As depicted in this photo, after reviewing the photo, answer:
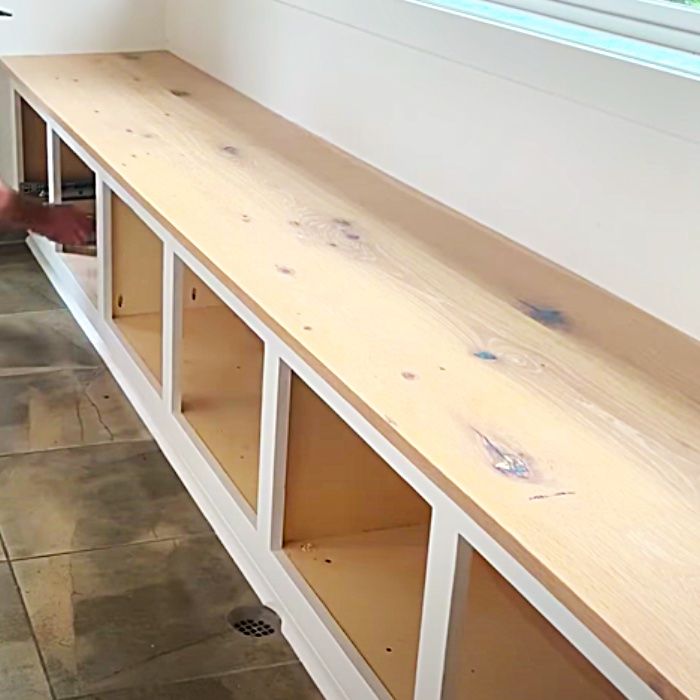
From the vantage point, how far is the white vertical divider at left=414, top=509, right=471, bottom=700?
4.29ft

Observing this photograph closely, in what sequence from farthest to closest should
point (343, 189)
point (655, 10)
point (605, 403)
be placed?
point (343, 189) < point (655, 10) < point (605, 403)

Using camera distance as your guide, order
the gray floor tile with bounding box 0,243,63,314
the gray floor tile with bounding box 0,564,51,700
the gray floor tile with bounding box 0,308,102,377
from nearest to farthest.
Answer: the gray floor tile with bounding box 0,564,51,700 < the gray floor tile with bounding box 0,308,102,377 < the gray floor tile with bounding box 0,243,63,314

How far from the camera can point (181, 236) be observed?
2033mm

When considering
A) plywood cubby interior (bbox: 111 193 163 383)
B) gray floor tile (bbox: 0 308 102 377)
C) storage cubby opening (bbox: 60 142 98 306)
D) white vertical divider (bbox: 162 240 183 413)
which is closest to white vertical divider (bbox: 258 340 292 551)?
white vertical divider (bbox: 162 240 183 413)

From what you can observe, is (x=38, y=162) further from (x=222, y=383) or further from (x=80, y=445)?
(x=222, y=383)

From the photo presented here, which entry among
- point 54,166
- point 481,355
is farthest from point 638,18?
point 54,166

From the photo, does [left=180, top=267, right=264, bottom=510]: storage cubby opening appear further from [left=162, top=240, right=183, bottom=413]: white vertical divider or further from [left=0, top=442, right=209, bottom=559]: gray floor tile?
[left=0, top=442, right=209, bottom=559]: gray floor tile

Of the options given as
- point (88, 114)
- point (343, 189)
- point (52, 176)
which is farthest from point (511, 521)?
point (52, 176)

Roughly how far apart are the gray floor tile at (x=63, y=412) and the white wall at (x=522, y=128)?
758mm

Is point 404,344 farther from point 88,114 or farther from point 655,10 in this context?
point 88,114

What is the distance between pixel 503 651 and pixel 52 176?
6.23ft

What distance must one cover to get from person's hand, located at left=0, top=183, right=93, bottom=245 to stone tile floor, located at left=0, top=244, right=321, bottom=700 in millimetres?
580

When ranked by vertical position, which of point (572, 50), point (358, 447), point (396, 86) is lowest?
point (358, 447)

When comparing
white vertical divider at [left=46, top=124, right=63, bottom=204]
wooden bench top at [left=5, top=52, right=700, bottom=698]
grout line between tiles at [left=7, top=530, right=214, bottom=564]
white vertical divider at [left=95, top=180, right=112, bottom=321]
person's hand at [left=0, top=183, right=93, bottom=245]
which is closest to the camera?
wooden bench top at [left=5, top=52, right=700, bottom=698]
